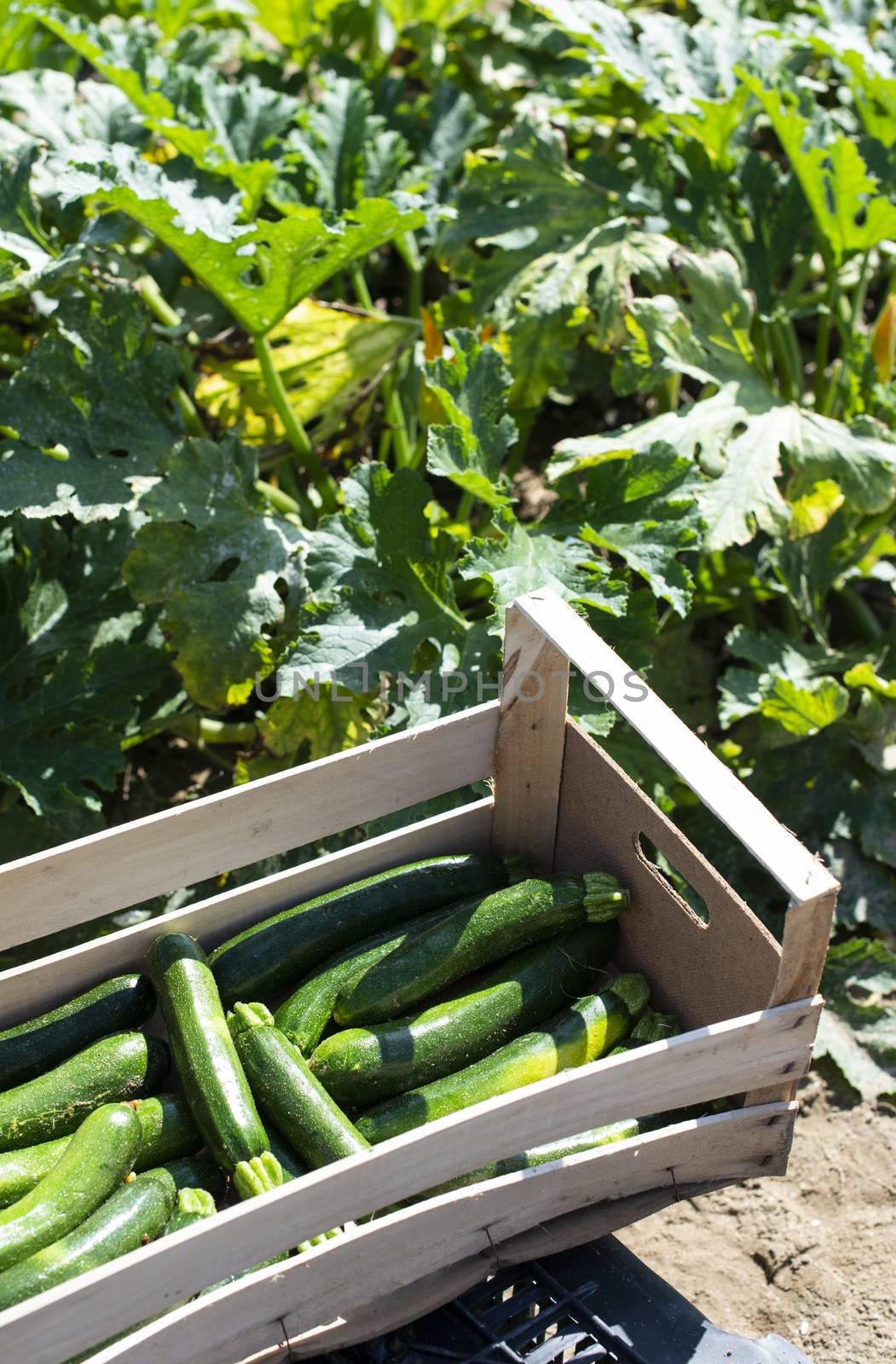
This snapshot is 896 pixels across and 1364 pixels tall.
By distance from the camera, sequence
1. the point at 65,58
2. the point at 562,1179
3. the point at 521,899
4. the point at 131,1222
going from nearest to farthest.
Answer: the point at 131,1222 → the point at 562,1179 → the point at 521,899 → the point at 65,58

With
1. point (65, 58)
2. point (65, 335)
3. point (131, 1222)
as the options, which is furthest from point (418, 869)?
point (65, 58)

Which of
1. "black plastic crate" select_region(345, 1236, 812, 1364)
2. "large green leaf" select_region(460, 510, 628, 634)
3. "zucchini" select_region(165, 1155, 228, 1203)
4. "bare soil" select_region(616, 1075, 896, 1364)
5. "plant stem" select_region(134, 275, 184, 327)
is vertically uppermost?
"plant stem" select_region(134, 275, 184, 327)

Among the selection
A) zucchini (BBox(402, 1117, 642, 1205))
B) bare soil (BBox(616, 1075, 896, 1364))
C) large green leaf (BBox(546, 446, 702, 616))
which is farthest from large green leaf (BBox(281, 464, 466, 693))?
bare soil (BBox(616, 1075, 896, 1364))

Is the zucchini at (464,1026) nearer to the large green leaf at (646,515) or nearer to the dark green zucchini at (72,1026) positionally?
the dark green zucchini at (72,1026)

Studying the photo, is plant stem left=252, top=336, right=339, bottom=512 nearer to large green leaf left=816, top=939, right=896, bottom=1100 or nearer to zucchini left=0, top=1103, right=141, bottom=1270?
large green leaf left=816, top=939, right=896, bottom=1100

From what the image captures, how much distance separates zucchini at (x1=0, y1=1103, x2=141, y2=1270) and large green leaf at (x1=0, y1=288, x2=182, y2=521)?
160cm

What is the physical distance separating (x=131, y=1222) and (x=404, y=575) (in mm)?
1659

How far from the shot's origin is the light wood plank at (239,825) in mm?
2271

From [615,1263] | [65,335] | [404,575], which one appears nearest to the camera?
[615,1263]

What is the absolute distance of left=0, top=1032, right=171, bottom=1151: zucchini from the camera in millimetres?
2127

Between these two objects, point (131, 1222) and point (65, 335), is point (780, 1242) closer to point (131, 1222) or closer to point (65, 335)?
point (131, 1222)

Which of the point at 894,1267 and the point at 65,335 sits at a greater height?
the point at 65,335

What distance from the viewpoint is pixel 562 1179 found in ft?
6.82

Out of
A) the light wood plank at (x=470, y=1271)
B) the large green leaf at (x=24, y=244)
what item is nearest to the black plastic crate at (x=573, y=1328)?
the light wood plank at (x=470, y=1271)
